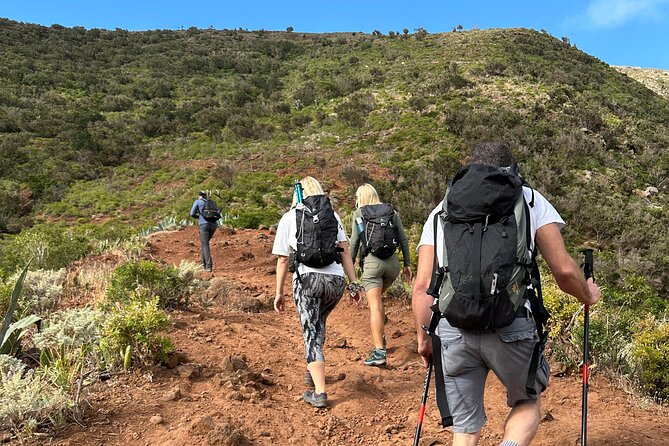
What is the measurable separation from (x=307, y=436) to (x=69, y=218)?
71.9 feet

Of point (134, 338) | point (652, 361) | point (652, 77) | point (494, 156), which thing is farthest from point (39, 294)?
point (652, 77)

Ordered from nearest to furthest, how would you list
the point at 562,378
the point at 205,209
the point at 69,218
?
the point at 562,378 → the point at 205,209 → the point at 69,218

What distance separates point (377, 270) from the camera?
15.7 ft

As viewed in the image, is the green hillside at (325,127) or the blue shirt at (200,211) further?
the green hillside at (325,127)

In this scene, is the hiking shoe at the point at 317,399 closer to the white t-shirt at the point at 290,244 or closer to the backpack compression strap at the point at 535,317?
the white t-shirt at the point at 290,244

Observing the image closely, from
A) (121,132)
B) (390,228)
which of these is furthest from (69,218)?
(390,228)

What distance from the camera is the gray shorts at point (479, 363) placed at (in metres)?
2.08

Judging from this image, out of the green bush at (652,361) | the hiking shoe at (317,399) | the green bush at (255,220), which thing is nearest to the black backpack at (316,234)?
the hiking shoe at (317,399)

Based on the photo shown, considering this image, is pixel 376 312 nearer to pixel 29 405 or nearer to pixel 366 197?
pixel 366 197

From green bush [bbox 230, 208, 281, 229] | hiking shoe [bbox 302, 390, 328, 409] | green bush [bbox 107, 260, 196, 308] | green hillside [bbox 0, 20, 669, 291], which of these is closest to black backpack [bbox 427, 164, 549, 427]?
hiking shoe [bbox 302, 390, 328, 409]

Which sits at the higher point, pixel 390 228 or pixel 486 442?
pixel 390 228

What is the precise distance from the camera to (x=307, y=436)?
3309 mm

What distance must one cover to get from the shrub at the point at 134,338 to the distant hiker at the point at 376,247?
1792mm

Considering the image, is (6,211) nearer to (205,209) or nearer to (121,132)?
(121,132)
